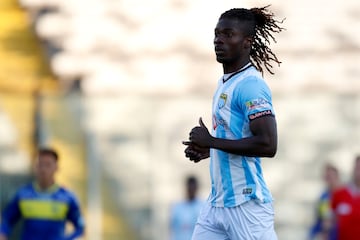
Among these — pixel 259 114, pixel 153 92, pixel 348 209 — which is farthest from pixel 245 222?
pixel 153 92

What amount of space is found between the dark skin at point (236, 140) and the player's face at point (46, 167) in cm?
436

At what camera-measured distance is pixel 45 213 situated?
36.9ft

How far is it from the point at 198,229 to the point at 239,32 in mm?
1193

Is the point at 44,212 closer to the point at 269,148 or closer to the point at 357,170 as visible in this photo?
the point at 357,170

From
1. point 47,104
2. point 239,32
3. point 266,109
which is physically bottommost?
point 266,109

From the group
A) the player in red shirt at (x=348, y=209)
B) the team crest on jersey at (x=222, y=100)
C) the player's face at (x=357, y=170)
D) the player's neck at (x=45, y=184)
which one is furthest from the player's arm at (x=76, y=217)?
the team crest on jersey at (x=222, y=100)

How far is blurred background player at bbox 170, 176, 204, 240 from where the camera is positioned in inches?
561

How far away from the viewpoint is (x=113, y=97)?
16562mm

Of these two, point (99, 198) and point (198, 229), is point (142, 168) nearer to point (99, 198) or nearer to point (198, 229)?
point (99, 198)

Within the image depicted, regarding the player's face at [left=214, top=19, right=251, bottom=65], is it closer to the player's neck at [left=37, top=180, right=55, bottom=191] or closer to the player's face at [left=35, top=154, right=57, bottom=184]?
the player's face at [left=35, top=154, right=57, bottom=184]

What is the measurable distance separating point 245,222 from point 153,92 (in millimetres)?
10011

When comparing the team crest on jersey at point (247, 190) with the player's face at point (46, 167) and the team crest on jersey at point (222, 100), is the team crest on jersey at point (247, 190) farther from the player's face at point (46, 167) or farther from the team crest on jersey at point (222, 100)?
the player's face at point (46, 167)

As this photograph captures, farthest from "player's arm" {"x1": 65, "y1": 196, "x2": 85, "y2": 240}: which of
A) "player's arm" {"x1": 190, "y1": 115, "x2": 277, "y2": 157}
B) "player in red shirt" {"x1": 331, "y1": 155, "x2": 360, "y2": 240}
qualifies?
"player's arm" {"x1": 190, "y1": 115, "x2": 277, "y2": 157}

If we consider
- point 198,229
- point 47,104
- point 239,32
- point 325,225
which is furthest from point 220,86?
point 47,104
